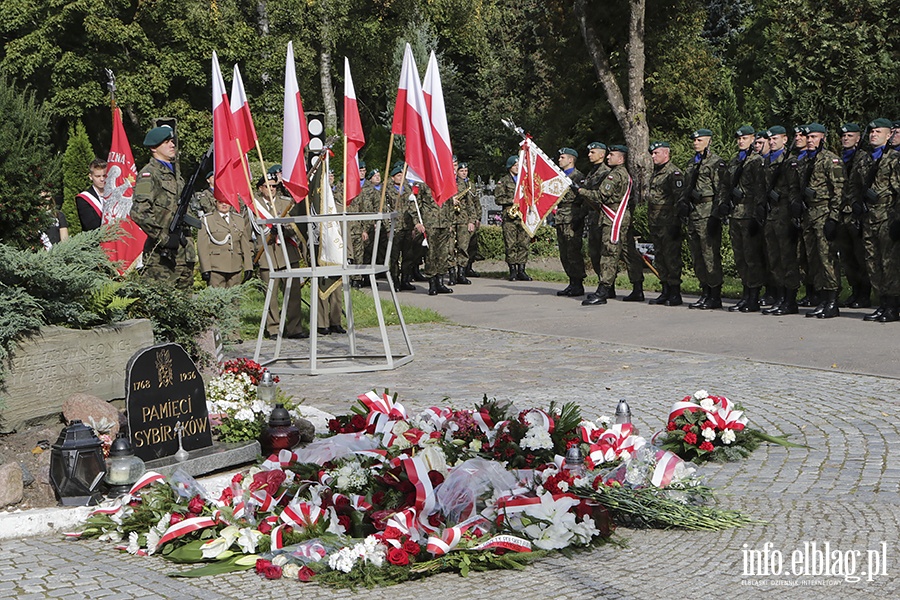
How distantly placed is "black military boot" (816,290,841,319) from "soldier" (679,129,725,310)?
177 cm

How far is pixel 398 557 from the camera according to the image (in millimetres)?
5156

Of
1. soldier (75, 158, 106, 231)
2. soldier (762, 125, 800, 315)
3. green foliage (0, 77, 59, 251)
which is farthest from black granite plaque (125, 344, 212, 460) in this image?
soldier (762, 125, 800, 315)

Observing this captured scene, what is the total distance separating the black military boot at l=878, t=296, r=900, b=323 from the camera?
42.8ft

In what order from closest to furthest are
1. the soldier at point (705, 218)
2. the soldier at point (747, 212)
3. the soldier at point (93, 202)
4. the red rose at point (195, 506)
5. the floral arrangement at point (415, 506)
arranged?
1. the floral arrangement at point (415, 506)
2. the red rose at point (195, 506)
3. the soldier at point (93, 202)
4. the soldier at point (747, 212)
5. the soldier at point (705, 218)

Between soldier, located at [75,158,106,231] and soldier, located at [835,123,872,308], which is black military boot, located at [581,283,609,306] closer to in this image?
soldier, located at [835,123,872,308]

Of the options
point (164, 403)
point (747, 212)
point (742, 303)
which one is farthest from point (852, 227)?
point (164, 403)

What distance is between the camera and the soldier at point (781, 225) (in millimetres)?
14508

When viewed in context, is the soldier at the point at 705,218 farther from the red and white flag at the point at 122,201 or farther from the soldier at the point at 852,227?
the red and white flag at the point at 122,201

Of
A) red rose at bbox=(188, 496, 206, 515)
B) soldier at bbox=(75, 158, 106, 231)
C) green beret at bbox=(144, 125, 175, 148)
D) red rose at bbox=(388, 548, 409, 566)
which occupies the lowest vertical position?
red rose at bbox=(388, 548, 409, 566)

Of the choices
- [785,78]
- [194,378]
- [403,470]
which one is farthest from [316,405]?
[785,78]

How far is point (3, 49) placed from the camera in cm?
4281

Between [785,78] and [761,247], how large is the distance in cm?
769

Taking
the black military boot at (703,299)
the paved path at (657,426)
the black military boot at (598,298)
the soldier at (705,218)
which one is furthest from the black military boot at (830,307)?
the black military boot at (598,298)

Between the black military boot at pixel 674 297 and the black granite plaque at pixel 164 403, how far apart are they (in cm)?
1000
